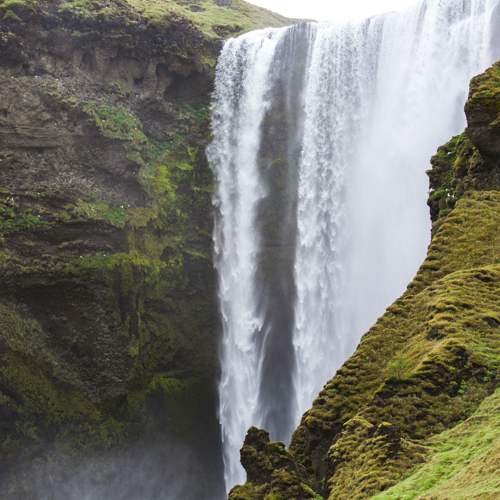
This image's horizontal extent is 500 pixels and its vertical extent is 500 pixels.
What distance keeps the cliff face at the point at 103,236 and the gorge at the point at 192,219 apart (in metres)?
0.08

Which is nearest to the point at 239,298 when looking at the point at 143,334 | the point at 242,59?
the point at 143,334

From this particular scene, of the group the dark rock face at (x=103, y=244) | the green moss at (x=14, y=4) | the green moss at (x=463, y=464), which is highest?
the green moss at (x=14, y=4)

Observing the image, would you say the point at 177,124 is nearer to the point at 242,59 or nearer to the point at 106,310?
the point at 242,59

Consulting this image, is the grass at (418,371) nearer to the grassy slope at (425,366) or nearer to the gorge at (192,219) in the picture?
the grassy slope at (425,366)

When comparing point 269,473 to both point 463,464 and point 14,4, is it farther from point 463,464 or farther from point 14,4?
point 14,4

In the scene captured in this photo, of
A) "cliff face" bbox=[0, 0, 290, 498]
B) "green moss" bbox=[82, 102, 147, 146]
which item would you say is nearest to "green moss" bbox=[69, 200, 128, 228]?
"cliff face" bbox=[0, 0, 290, 498]

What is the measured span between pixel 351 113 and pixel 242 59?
265 inches

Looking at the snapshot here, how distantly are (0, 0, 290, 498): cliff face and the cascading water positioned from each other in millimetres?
1250

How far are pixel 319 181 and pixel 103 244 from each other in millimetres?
9643

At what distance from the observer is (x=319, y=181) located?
31625 millimetres

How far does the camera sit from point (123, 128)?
31.2 metres

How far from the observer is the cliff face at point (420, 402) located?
21.7ft

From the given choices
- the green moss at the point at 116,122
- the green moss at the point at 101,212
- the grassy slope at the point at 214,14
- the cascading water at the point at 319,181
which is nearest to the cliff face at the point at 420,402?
the cascading water at the point at 319,181

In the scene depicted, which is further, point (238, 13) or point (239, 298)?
point (238, 13)
